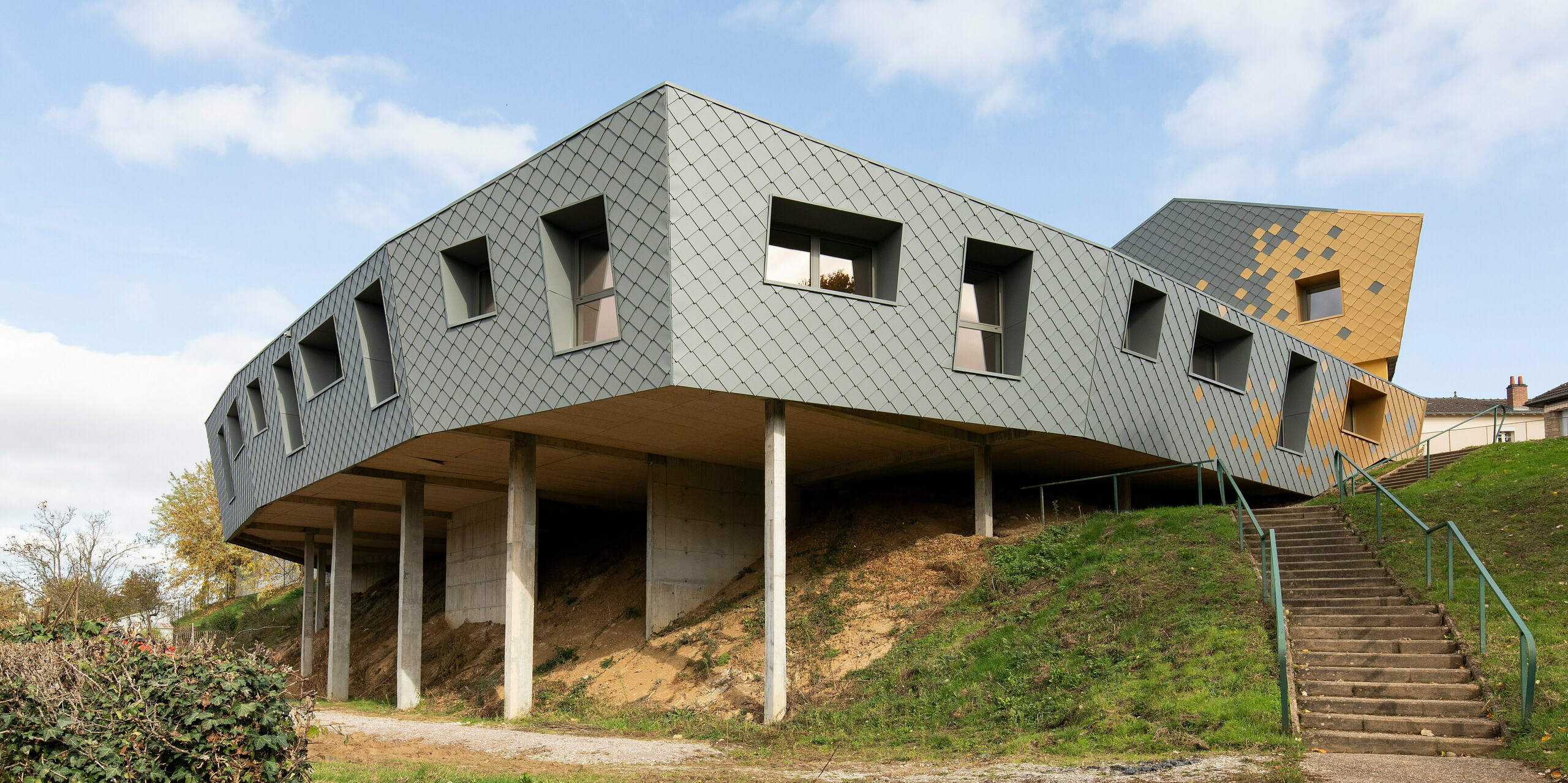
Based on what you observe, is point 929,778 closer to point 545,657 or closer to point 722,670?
point 722,670

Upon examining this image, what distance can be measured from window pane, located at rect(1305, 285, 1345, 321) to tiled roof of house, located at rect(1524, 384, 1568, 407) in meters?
19.3

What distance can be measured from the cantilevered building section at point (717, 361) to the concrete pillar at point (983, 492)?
0.15 ft

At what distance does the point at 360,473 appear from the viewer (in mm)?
21781

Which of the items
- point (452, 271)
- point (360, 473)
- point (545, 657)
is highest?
point (452, 271)

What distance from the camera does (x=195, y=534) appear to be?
156 feet

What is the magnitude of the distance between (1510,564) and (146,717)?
15.3m

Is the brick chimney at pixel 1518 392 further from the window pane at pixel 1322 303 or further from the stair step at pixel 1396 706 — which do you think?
the stair step at pixel 1396 706

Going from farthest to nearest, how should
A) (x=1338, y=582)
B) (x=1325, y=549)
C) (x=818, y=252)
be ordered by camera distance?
(x=818, y=252), (x=1325, y=549), (x=1338, y=582)

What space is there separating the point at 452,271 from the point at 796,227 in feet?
19.3

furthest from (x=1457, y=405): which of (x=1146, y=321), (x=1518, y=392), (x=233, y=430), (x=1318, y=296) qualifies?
(x=233, y=430)

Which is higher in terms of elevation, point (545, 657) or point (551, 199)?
point (551, 199)

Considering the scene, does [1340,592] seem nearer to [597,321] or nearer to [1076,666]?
[1076,666]

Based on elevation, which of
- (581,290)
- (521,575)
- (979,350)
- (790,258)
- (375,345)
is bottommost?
(521,575)

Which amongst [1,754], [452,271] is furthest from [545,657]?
[1,754]
